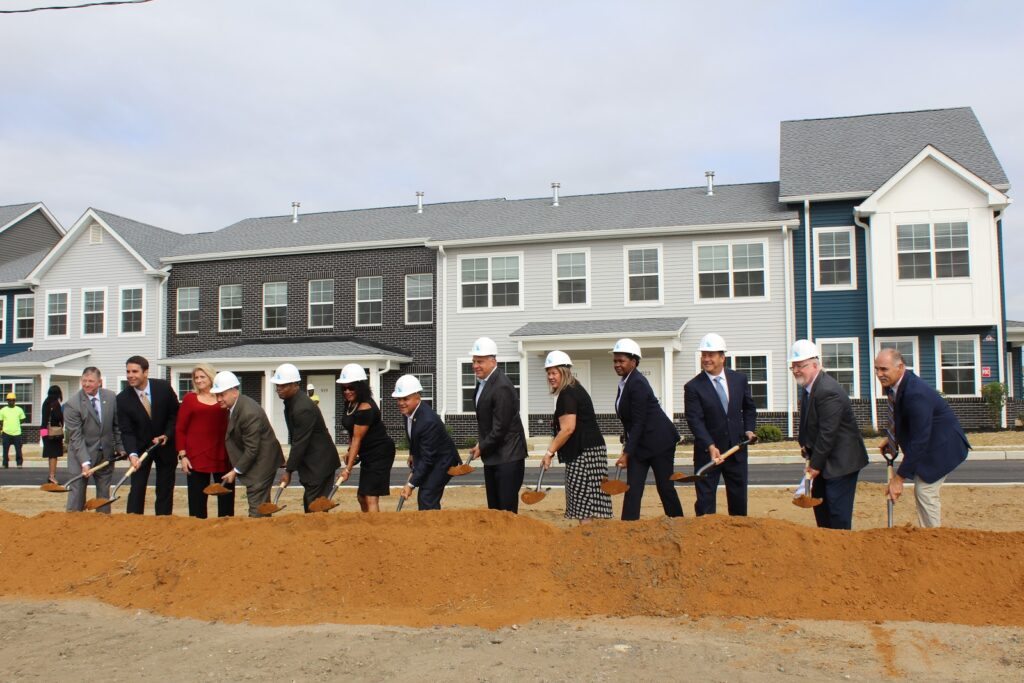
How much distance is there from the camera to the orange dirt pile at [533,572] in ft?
18.7

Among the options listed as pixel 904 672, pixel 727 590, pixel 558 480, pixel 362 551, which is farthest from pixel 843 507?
pixel 558 480

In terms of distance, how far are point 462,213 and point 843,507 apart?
76.1 feet

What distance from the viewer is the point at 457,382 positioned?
25.9 metres

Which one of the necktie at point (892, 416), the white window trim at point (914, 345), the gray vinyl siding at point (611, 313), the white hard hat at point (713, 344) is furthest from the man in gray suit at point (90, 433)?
the white window trim at point (914, 345)

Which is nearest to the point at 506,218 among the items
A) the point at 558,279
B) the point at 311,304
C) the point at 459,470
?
the point at 558,279

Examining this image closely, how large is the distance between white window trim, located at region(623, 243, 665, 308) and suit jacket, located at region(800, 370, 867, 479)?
17720mm

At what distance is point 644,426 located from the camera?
777cm

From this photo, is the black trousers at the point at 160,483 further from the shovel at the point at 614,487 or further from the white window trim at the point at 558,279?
the white window trim at the point at 558,279

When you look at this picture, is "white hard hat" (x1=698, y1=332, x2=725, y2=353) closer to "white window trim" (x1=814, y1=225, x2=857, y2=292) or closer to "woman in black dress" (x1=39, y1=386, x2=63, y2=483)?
"woman in black dress" (x1=39, y1=386, x2=63, y2=483)

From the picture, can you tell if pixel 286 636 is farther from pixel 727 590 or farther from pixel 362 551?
pixel 727 590

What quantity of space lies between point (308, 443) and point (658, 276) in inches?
688

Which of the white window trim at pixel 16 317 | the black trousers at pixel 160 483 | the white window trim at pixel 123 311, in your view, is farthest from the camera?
the white window trim at pixel 16 317

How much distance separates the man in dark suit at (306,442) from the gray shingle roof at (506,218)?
17351 mm

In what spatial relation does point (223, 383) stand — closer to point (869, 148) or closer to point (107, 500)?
point (107, 500)
